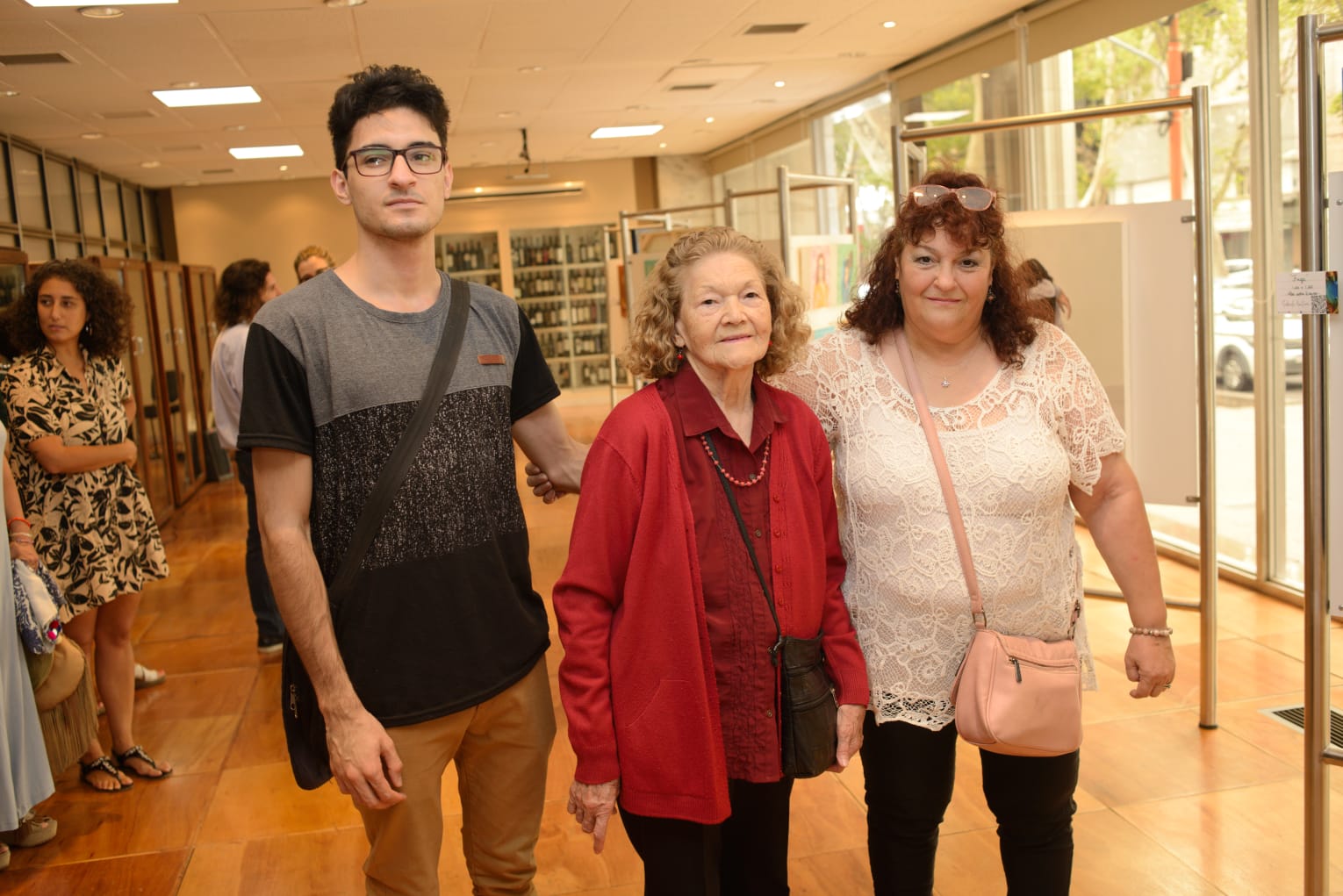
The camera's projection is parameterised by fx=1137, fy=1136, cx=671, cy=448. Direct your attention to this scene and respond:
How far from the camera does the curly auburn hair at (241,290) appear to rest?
205 inches

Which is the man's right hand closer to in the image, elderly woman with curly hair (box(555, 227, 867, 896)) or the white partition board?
elderly woman with curly hair (box(555, 227, 867, 896))

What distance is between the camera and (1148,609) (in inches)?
90.4

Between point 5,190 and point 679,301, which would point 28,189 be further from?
point 679,301

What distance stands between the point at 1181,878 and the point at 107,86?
8.10 m

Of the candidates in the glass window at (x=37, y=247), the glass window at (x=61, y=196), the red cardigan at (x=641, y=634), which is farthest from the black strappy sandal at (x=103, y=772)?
the glass window at (x=61, y=196)

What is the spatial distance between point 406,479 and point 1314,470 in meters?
1.76

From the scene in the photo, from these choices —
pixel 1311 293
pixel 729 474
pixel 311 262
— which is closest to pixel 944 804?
pixel 729 474

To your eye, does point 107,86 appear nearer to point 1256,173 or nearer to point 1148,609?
point 1256,173

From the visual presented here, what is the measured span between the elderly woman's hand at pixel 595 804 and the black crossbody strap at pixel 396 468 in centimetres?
53

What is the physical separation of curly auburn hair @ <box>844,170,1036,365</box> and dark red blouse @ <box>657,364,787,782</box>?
474mm

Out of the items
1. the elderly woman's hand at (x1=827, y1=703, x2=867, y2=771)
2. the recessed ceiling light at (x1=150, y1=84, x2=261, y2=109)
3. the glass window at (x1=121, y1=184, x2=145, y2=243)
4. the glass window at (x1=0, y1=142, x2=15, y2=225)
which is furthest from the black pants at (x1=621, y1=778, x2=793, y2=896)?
the glass window at (x1=121, y1=184, x2=145, y2=243)

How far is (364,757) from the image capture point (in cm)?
186

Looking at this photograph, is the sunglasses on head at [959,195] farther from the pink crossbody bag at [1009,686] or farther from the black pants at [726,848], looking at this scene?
the black pants at [726,848]

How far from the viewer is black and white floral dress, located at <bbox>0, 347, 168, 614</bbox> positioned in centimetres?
391
